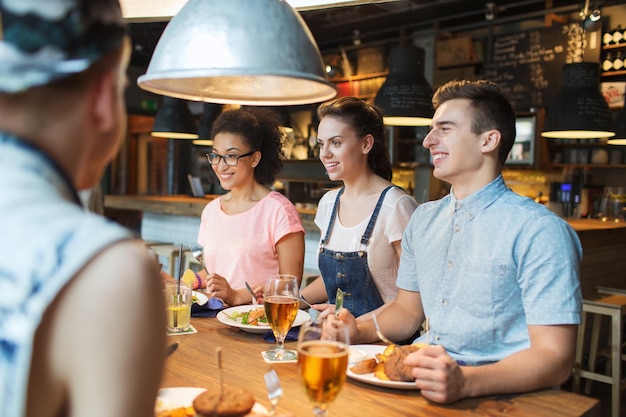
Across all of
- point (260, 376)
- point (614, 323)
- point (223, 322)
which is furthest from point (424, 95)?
point (260, 376)

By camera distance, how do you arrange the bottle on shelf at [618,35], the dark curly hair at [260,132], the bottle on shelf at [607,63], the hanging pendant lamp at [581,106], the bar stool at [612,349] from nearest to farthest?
the dark curly hair at [260,132]
the bar stool at [612,349]
the hanging pendant lamp at [581,106]
the bottle on shelf at [618,35]
the bottle on shelf at [607,63]

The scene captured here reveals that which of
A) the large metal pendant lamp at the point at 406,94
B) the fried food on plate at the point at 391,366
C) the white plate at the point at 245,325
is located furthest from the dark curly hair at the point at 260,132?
the fried food on plate at the point at 391,366

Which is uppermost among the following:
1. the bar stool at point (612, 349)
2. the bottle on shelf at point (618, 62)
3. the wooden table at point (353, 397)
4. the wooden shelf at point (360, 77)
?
the wooden shelf at point (360, 77)

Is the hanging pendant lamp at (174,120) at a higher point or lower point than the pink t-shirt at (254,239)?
higher

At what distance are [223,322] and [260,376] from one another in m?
0.44

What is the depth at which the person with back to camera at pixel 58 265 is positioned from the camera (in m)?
0.53

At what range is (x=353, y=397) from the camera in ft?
4.28

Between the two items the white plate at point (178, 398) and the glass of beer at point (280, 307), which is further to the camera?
the glass of beer at point (280, 307)

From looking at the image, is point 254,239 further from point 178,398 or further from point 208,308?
point 178,398

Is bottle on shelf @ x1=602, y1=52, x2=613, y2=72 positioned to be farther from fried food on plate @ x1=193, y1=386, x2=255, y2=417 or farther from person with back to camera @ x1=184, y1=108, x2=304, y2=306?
fried food on plate @ x1=193, y1=386, x2=255, y2=417

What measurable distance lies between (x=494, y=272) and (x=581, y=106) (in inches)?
144

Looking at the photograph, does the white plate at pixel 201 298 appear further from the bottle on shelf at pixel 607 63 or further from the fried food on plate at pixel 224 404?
the bottle on shelf at pixel 607 63

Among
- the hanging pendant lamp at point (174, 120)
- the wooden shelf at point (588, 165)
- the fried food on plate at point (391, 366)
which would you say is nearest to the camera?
the fried food on plate at point (391, 366)

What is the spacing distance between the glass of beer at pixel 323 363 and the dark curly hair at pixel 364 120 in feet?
5.14
